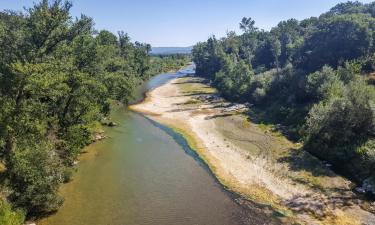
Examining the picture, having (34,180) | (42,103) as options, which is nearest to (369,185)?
(34,180)

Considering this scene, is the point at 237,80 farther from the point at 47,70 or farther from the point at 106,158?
the point at 47,70

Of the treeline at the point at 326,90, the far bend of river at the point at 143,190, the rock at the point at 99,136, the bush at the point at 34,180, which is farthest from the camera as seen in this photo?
the rock at the point at 99,136

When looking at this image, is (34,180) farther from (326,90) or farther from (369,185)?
(326,90)

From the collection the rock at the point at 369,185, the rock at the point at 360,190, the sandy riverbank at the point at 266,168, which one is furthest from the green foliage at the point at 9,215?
the rock at the point at 369,185

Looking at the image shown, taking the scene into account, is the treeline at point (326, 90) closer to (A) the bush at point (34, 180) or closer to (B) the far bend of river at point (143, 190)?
(B) the far bend of river at point (143, 190)

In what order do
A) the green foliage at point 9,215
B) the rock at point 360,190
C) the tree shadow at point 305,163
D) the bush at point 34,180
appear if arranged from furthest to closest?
the tree shadow at point 305,163
the rock at point 360,190
the bush at point 34,180
the green foliage at point 9,215

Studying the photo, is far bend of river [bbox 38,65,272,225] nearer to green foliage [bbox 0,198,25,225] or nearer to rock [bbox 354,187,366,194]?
green foliage [bbox 0,198,25,225]
